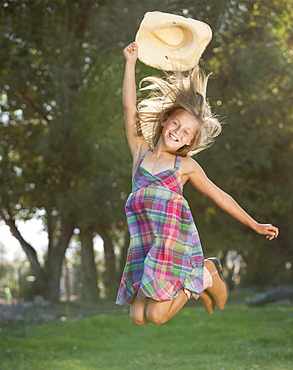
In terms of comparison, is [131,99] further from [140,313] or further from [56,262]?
[56,262]

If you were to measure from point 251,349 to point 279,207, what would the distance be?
9.11 meters

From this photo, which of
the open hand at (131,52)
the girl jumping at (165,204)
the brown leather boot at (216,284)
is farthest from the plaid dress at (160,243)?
the open hand at (131,52)

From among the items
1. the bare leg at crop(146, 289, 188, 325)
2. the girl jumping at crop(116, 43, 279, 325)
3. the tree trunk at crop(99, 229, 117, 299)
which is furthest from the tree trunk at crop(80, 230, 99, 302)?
the bare leg at crop(146, 289, 188, 325)

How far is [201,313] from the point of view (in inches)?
490

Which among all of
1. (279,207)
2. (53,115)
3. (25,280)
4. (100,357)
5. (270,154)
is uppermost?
(53,115)

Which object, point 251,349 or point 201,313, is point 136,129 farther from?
point 201,313

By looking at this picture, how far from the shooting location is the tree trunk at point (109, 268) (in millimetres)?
16922

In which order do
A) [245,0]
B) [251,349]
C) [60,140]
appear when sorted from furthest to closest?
[60,140]
[245,0]
[251,349]

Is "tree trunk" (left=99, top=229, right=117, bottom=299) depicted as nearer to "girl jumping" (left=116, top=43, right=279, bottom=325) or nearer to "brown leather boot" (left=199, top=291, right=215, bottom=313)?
"brown leather boot" (left=199, top=291, right=215, bottom=313)

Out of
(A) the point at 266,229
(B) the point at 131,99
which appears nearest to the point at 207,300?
(A) the point at 266,229

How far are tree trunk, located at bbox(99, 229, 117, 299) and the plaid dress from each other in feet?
42.4

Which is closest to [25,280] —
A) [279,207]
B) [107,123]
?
[107,123]

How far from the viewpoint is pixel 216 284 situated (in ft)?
14.3

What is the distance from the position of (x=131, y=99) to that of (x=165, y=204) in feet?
2.42
